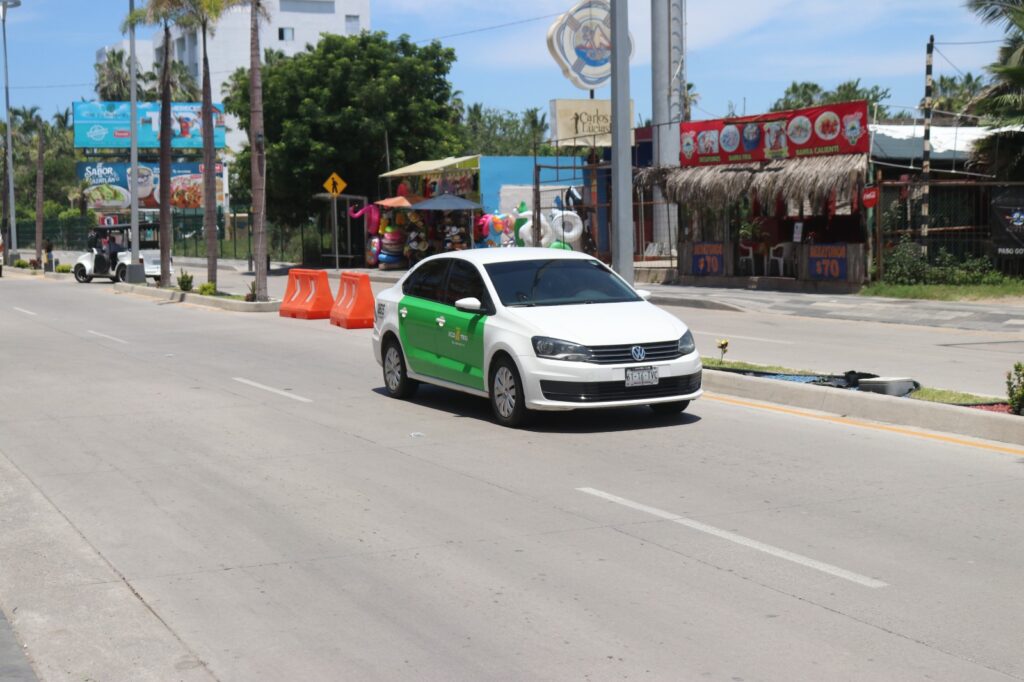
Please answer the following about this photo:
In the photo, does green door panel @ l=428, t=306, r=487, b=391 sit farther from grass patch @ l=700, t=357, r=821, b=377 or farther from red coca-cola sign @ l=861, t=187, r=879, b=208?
red coca-cola sign @ l=861, t=187, r=879, b=208

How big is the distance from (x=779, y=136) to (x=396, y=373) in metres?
19.5

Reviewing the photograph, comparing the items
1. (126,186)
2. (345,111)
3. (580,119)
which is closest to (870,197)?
(580,119)

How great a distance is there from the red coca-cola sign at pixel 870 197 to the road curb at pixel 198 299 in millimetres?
13544

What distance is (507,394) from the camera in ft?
38.9

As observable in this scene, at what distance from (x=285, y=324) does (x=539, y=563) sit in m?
19.1

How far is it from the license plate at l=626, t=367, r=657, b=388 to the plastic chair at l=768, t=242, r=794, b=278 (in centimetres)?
2078

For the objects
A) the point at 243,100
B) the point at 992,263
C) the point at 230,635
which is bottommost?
the point at 230,635

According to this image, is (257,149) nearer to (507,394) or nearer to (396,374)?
(396,374)

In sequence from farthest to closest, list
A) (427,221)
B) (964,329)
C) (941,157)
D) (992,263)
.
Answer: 1. (427,221)
2. (941,157)
3. (992,263)
4. (964,329)

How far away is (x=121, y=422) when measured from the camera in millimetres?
12789

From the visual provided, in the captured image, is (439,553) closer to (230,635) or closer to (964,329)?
(230,635)

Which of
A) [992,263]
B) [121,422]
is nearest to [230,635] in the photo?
[121,422]

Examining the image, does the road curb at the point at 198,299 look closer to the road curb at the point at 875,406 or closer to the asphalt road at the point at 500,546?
the asphalt road at the point at 500,546

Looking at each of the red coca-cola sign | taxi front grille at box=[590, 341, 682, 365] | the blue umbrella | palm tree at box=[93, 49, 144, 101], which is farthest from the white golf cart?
palm tree at box=[93, 49, 144, 101]
